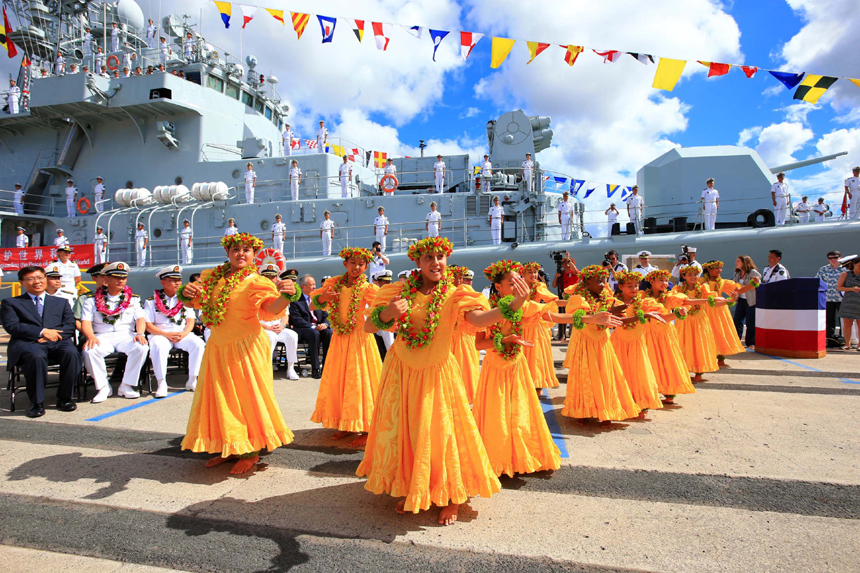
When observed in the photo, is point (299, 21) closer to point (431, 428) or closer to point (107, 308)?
point (107, 308)

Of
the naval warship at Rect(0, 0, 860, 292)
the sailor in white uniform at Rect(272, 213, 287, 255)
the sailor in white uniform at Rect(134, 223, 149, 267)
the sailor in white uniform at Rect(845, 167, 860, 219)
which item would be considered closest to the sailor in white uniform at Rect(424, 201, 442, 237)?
the naval warship at Rect(0, 0, 860, 292)

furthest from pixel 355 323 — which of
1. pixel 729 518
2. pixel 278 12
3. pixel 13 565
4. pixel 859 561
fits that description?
pixel 278 12

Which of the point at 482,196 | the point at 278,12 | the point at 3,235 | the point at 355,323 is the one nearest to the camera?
the point at 355,323

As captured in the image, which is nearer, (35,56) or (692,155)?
(692,155)

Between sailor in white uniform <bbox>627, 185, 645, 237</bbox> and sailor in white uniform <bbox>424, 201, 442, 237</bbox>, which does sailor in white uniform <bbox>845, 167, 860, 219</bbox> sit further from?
sailor in white uniform <bbox>424, 201, 442, 237</bbox>

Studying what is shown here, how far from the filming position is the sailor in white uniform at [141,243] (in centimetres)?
1495

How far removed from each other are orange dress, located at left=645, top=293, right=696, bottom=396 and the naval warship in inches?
242

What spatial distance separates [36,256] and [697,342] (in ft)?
55.8

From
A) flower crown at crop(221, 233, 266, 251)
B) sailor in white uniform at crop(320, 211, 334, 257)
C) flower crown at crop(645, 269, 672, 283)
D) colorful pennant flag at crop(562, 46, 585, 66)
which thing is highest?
colorful pennant flag at crop(562, 46, 585, 66)

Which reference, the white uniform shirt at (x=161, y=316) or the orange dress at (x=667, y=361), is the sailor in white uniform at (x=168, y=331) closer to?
the white uniform shirt at (x=161, y=316)

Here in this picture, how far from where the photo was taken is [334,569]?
221cm

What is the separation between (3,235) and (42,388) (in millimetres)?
17163

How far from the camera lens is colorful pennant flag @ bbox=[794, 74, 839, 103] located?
9.32 metres

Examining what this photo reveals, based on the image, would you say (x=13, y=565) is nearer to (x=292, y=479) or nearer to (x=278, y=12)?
(x=292, y=479)
